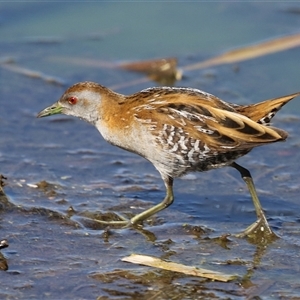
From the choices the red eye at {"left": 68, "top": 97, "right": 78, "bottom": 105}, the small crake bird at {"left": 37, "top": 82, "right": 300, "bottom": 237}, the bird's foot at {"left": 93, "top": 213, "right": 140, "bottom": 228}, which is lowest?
the bird's foot at {"left": 93, "top": 213, "right": 140, "bottom": 228}

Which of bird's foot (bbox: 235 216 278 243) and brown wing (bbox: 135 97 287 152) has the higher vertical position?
brown wing (bbox: 135 97 287 152)

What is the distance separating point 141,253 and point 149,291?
678mm

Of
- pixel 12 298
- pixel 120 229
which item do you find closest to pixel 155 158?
pixel 120 229

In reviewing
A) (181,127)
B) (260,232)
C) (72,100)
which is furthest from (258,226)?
(72,100)

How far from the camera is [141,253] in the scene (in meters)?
6.59

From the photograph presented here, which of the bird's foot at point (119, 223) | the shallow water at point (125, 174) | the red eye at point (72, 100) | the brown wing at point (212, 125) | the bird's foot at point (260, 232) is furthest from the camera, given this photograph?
the red eye at point (72, 100)

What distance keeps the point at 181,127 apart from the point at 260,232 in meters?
1.14

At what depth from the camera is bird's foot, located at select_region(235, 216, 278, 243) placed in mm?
6895

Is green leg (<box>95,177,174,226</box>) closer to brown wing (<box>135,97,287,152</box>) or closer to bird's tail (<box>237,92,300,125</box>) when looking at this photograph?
brown wing (<box>135,97,287,152</box>)

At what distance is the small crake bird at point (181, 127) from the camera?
656cm

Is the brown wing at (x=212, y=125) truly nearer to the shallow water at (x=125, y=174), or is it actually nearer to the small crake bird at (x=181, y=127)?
the small crake bird at (x=181, y=127)

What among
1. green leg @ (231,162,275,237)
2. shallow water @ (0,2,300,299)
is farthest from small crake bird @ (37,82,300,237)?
shallow water @ (0,2,300,299)

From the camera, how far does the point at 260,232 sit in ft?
22.9

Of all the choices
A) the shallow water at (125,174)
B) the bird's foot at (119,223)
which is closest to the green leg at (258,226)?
the shallow water at (125,174)
